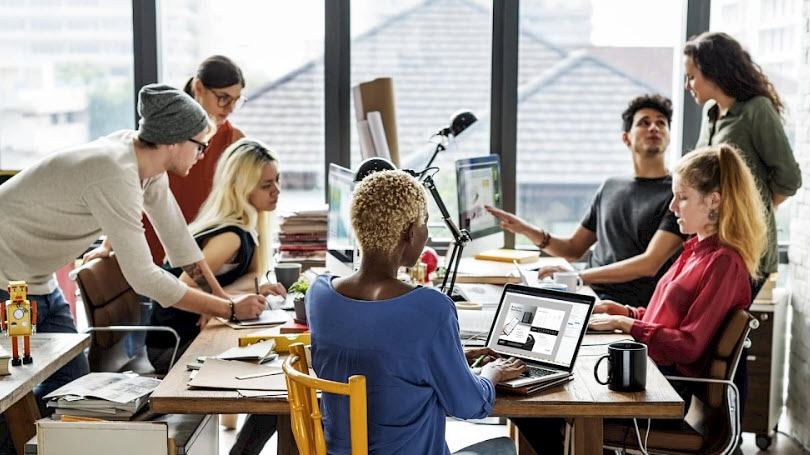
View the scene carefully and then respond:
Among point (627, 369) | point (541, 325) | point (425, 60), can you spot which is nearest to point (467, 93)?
point (425, 60)

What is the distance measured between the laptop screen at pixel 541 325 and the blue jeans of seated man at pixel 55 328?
4.32ft

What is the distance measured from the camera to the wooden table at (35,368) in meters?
2.53

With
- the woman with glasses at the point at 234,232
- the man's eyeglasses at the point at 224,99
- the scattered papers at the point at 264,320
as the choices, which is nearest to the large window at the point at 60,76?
the man's eyeglasses at the point at 224,99

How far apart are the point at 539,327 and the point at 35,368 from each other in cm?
124

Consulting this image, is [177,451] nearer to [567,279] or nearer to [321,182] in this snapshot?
[567,279]

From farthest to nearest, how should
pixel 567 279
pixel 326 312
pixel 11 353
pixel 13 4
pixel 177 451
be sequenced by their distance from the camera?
pixel 13 4
pixel 567 279
pixel 11 353
pixel 177 451
pixel 326 312

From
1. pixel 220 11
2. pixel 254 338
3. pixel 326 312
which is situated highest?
pixel 220 11

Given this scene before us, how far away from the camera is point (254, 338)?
2.79m

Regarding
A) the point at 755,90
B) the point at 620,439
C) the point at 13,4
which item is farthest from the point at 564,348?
the point at 13,4

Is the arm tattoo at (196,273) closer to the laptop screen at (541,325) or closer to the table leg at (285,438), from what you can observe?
the table leg at (285,438)

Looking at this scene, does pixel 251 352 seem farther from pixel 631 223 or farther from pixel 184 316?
pixel 631 223

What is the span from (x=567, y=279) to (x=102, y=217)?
60.0 inches

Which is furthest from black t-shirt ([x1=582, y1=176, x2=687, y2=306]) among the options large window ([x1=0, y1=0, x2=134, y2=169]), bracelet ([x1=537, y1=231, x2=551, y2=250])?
large window ([x1=0, y1=0, x2=134, y2=169])

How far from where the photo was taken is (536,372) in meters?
2.46
